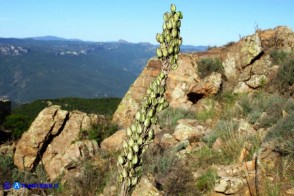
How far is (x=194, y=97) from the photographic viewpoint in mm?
17953

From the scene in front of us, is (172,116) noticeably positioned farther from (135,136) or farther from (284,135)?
(135,136)

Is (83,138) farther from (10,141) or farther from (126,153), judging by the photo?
(126,153)

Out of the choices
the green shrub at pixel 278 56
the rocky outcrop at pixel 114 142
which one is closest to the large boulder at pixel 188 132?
the rocky outcrop at pixel 114 142

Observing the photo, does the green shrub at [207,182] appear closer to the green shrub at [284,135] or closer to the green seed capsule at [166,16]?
the green shrub at [284,135]

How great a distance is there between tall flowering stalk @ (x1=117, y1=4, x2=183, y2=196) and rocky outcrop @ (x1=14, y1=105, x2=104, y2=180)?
10.0m

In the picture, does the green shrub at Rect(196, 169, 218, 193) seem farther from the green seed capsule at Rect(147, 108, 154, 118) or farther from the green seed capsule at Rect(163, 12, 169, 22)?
the green seed capsule at Rect(163, 12, 169, 22)

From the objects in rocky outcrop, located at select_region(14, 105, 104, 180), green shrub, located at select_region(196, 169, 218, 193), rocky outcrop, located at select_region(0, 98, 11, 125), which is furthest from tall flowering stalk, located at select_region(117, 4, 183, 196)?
rocky outcrop, located at select_region(0, 98, 11, 125)

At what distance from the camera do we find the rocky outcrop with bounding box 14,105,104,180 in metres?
13.4

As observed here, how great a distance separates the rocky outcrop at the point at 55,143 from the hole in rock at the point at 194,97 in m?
4.86

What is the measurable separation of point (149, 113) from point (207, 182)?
5651 mm

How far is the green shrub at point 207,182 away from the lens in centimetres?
824

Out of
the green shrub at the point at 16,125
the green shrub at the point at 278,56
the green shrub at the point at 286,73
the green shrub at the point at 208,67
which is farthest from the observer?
the green shrub at the point at 208,67

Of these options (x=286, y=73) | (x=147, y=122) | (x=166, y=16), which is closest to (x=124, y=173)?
(x=147, y=122)

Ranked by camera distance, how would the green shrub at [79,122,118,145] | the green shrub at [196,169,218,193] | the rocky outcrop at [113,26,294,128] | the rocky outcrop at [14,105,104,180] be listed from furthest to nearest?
the rocky outcrop at [113,26,294,128]
the green shrub at [79,122,118,145]
the rocky outcrop at [14,105,104,180]
the green shrub at [196,169,218,193]
